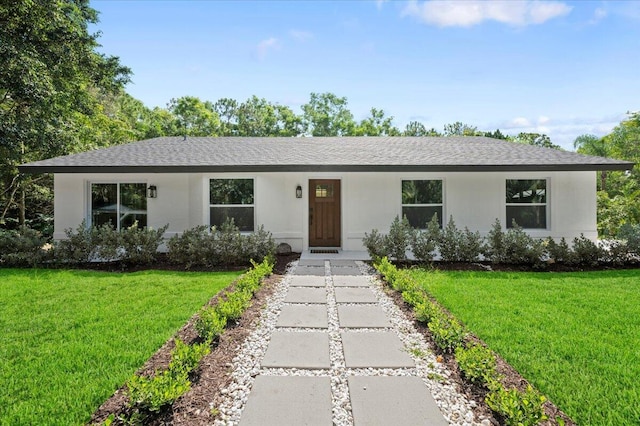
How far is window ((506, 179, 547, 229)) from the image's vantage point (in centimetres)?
1022

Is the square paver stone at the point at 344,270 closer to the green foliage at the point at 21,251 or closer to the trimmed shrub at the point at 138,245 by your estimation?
the trimmed shrub at the point at 138,245

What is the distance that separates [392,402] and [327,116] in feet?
105

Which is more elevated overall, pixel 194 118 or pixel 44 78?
pixel 194 118

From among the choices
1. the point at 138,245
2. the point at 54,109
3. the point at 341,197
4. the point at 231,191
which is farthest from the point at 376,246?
the point at 54,109

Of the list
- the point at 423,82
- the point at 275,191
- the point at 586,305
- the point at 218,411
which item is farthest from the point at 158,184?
the point at 423,82

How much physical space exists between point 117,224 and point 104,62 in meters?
7.43

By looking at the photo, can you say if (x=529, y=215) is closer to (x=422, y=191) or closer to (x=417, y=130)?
(x=422, y=191)

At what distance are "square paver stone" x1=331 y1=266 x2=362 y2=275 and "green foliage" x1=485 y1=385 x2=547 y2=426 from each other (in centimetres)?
503

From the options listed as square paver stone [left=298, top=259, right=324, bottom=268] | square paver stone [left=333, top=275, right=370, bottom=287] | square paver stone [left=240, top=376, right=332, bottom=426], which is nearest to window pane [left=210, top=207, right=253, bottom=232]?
square paver stone [left=298, top=259, right=324, bottom=268]

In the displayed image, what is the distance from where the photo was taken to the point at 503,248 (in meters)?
8.29

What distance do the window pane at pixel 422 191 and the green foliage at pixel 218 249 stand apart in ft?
13.7

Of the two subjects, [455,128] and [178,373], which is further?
[455,128]

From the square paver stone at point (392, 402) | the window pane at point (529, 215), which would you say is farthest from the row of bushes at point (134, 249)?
the window pane at point (529, 215)

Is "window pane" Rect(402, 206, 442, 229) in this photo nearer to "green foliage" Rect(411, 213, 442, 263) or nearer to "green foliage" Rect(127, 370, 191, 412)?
"green foliage" Rect(411, 213, 442, 263)
